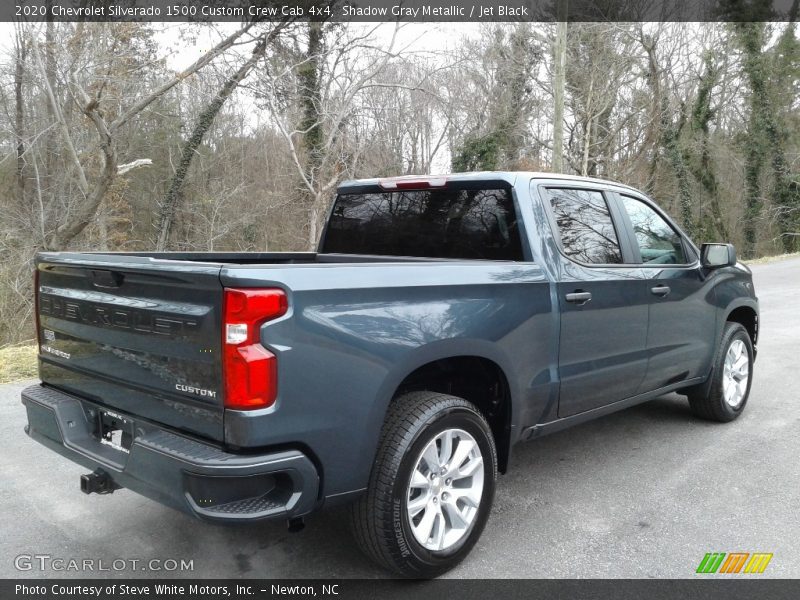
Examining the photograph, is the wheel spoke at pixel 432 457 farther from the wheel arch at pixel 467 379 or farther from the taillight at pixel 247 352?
the taillight at pixel 247 352

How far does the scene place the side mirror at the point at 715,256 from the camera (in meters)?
4.58

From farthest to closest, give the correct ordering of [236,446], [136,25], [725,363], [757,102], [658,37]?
[757,102]
[658,37]
[136,25]
[725,363]
[236,446]

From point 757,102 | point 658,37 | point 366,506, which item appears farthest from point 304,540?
point 757,102

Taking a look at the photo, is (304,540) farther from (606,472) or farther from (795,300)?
(795,300)

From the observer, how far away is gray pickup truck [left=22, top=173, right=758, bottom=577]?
93.3 inches

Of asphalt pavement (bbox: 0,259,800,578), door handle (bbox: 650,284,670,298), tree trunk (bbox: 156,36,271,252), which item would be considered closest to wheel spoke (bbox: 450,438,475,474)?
asphalt pavement (bbox: 0,259,800,578)

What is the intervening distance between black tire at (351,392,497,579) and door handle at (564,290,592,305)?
0.99 meters

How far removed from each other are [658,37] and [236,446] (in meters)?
29.4

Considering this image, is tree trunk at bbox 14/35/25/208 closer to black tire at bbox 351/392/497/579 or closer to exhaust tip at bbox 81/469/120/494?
exhaust tip at bbox 81/469/120/494

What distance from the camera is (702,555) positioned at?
3111mm

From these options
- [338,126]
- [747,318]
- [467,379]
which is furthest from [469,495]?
[338,126]

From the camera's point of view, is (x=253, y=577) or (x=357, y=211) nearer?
(x=253, y=577)

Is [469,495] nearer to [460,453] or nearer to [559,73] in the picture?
[460,453]

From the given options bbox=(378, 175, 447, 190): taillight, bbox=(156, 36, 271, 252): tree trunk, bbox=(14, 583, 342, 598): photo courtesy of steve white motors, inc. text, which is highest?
bbox=(156, 36, 271, 252): tree trunk
